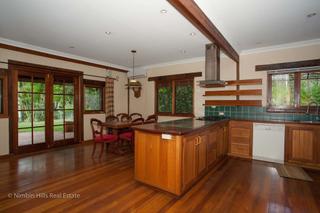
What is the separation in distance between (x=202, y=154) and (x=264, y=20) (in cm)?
242

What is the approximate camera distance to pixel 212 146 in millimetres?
3221

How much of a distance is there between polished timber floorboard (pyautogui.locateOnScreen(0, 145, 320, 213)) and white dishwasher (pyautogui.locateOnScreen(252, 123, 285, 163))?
253 mm

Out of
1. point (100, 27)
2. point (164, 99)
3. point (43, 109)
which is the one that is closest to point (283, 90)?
point (164, 99)

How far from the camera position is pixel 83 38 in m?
3.65

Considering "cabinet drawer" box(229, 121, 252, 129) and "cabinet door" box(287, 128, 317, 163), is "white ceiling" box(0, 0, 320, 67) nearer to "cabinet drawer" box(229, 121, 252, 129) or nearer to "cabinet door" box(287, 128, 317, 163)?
"cabinet drawer" box(229, 121, 252, 129)

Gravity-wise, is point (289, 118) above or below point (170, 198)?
above

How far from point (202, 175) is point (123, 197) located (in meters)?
1.35

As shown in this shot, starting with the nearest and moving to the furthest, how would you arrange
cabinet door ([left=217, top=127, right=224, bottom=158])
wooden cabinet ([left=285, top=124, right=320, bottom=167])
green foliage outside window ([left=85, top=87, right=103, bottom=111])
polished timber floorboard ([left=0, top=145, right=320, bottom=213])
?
polished timber floorboard ([left=0, top=145, right=320, bottom=213]), wooden cabinet ([left=285, top=124, right=320, bottom=167]), cabinet door ([left=217, top=127, right=224, bottom=158]), green foliage outside window ([left=85, top=87, right=103, bottom=111])

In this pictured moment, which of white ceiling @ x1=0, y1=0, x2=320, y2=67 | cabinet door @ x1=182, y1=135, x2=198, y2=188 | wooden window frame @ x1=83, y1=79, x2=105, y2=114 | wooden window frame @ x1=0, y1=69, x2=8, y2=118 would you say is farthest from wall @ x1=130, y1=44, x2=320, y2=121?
wooden window frame @ x1=0, y1=69, x2=8, y2=118

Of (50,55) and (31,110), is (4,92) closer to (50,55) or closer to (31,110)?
(31,110)

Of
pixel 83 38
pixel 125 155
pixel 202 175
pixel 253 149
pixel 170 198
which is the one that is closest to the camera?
pixel 170 198

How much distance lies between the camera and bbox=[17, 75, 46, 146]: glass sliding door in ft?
13.8

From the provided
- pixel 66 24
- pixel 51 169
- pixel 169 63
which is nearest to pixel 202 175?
pixel 51 169

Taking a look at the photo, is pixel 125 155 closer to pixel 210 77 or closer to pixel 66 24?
pixel 210 77
